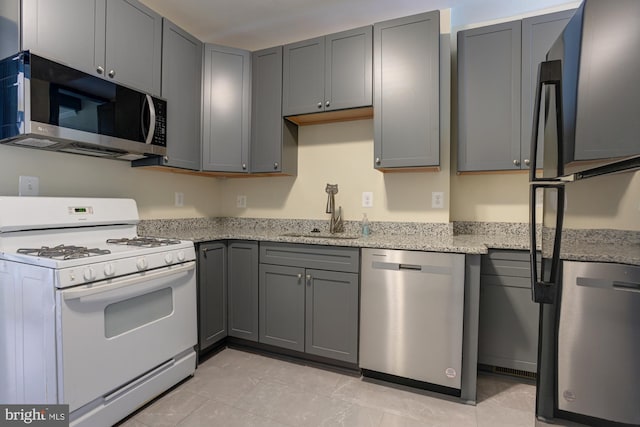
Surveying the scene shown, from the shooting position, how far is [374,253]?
198 centimetres

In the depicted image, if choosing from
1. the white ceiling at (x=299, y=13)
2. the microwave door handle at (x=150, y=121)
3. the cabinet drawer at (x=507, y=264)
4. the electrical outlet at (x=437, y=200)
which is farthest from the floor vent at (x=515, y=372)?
the microwave door handle at (x=150, y=121)

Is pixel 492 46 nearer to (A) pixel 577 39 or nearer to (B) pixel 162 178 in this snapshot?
(A) pixel 577 39

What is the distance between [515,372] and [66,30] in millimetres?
3352

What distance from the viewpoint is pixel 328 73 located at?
2375 millimetres

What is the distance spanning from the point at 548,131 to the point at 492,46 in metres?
1.49

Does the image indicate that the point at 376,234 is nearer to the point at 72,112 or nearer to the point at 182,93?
the point at 182,93

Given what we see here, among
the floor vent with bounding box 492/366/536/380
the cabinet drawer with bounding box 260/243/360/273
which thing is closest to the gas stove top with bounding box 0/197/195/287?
the cabinet drawer with bounding box 260/243/360/273

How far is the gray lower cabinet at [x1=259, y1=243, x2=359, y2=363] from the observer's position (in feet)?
6.81

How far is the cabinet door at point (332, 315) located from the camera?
2066mm

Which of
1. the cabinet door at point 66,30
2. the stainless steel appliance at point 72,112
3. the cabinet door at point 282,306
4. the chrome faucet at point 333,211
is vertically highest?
the cabinet door at point 66,30

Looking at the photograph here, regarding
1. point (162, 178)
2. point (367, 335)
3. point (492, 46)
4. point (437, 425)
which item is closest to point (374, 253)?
point (367, 335)

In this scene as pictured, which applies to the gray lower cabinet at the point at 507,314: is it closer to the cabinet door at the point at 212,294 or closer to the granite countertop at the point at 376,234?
the granite countertop at the point at 376,234

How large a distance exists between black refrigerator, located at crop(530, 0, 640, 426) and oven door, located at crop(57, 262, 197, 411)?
1.72 metres

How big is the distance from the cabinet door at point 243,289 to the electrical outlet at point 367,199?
3.06 feet
